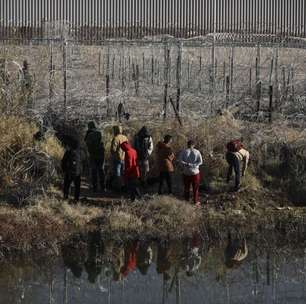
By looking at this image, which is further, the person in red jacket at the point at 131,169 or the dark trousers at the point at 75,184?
the dark trousers at the point at 75,184

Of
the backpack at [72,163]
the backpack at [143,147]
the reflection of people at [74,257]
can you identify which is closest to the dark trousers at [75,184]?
the backpack at [72,163]

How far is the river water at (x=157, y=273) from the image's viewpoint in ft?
39.9

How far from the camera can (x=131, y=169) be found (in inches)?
654

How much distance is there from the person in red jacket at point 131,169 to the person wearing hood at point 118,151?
46 centimetres

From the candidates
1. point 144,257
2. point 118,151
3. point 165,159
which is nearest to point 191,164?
point 165,159

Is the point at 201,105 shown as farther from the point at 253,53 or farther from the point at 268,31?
the point at 253,53

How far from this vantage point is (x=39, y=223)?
15602mm

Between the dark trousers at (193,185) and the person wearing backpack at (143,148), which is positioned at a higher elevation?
the person wearing backpack at (143,148)

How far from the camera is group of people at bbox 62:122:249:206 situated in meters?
16.6

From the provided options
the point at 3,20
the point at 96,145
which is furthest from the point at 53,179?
the point at 3,20

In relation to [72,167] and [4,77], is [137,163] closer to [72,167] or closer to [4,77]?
[72,167]

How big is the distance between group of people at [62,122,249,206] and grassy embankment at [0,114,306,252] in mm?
448

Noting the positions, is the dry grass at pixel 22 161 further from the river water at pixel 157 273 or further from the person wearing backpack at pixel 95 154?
the river water at pixel 157 273

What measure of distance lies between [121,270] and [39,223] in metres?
2.60
